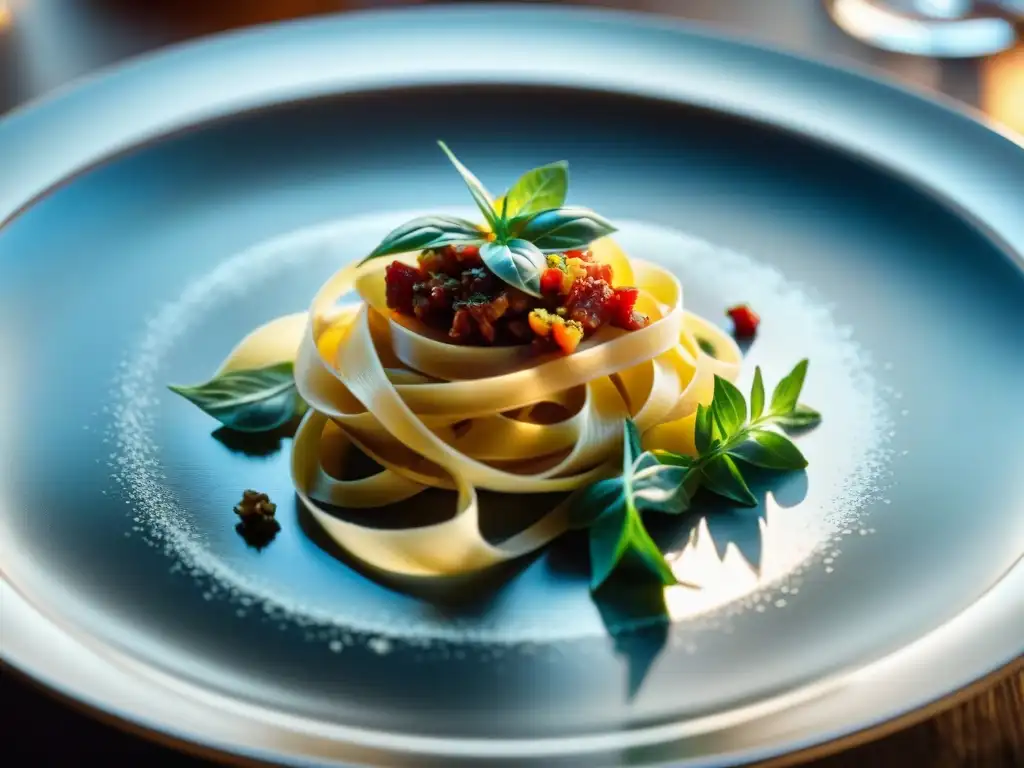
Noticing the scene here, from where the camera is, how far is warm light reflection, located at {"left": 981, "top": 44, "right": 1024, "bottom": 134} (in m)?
4.02

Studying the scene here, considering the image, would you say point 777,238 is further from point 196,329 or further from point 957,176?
point 196,329

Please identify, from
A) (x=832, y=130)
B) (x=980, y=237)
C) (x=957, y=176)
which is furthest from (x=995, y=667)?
(x=832, y=130)

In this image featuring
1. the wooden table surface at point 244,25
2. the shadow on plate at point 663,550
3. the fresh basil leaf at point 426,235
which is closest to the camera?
the shadow on plate at point 663,550

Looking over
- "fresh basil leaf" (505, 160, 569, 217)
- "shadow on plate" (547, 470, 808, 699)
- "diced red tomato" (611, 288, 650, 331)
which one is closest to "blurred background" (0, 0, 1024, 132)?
"fresh basil leaf" (505, 160, 569, 217)

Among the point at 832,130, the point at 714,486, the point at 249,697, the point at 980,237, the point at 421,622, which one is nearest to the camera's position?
the point at 249,697

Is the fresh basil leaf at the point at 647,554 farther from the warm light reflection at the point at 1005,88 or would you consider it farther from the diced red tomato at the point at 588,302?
the warm light reflection at the point at 1005,88

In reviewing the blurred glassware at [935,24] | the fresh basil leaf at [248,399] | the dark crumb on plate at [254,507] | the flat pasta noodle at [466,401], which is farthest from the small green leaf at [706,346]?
the blurred glassware at [935,24]

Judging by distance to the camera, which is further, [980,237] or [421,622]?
[980,237]

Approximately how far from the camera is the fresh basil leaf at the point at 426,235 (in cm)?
260

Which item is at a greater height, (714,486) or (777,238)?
(777,238)

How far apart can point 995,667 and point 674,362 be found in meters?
1.18

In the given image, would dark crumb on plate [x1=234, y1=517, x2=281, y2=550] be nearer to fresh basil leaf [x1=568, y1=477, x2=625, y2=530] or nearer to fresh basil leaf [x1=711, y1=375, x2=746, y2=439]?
fresh basil leaf [x1=568, y1=477, x2=625, y2=530]

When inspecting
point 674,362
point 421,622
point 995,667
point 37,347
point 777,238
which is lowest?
point 421,622

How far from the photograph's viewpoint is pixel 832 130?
360cm
